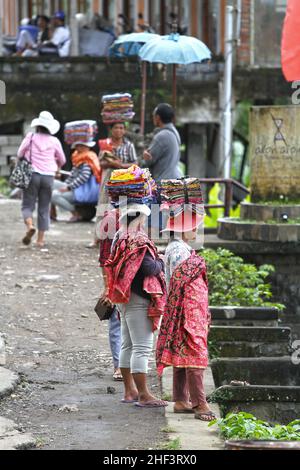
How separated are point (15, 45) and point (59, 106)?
2.62m

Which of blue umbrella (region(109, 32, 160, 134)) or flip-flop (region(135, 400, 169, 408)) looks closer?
flip-flop (region(135, 400, 169, 408))

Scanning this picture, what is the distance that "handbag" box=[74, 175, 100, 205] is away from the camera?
17.2 meters

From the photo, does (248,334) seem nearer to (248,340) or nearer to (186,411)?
(248,340)

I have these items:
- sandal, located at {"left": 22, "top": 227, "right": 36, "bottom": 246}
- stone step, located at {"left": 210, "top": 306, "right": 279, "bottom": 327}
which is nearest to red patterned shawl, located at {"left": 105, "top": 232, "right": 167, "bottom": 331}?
stone step, located at {"left": 210, "top": 306, "right": 279, "bottom": 327}

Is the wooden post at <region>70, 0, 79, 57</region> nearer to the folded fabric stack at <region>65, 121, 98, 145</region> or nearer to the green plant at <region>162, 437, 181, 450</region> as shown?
the folded fabric stack at <region>65, 121, 98, 145</region>

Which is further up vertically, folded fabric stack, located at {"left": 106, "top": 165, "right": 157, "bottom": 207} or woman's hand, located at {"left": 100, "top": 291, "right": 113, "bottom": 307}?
folded fabric stack, located at {"left": 106, "top": 165, "right": 157, "bottom": 207}

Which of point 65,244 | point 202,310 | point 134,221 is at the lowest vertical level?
point 65,244

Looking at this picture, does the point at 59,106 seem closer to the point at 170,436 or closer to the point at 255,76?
the point at 255,76

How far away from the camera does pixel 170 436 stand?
706cm

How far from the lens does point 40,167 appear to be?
14.9 meters

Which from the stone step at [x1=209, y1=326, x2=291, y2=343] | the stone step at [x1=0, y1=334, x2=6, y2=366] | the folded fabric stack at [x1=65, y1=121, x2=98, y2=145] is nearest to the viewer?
the stone step at [x1=0, y1=334, x2=6, y2=366]

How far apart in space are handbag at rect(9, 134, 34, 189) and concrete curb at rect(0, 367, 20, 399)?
6.18 m

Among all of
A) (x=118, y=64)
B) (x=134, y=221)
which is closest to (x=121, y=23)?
(x=118, y=64)

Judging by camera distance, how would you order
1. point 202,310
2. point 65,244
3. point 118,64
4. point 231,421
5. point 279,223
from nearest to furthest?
point 231,421 < point 202,310 < point 279,223 < point 65,244 < point 118,64
